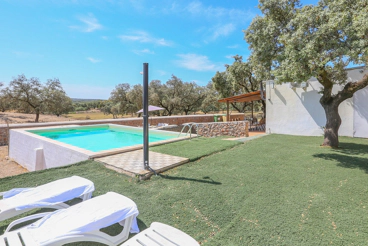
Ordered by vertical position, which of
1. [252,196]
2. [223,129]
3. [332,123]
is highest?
[332,123]

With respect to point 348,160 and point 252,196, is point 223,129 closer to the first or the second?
point 348,160

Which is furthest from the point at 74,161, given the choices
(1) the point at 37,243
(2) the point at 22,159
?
(1) the point at 37,243

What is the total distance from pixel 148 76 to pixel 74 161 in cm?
389

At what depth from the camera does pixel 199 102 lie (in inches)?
1197

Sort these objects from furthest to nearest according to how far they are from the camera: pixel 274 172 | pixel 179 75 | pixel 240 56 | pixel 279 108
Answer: pixel 179 75 → pixel 240 56 → pixel 279 108 → pixel 274 172

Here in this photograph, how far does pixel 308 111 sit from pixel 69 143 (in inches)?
567

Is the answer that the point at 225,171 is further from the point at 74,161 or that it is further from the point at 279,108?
the point at 279,108

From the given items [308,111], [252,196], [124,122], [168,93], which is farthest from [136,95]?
[252,196]

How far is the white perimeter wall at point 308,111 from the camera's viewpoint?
400 inches

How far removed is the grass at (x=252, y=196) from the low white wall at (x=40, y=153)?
0.96 meters

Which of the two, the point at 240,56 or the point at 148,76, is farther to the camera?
the point at 240,56

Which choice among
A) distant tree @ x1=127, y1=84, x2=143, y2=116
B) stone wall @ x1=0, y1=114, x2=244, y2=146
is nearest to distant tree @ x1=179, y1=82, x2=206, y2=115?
distant tree @ x1=127, y1=84, x2=143, y2=116

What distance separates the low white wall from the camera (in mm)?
6199

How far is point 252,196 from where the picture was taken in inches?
150
